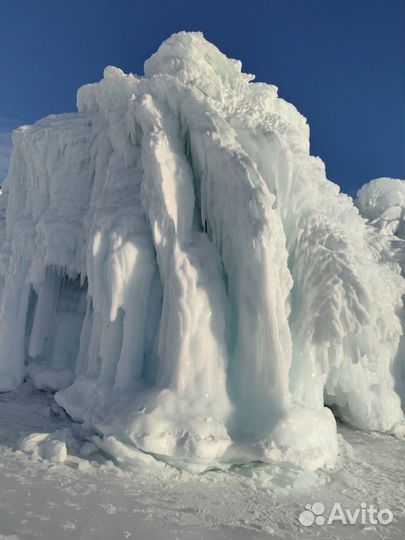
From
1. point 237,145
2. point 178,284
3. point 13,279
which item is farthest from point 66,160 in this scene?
point 178,284

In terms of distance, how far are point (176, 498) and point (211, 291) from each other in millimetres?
3212

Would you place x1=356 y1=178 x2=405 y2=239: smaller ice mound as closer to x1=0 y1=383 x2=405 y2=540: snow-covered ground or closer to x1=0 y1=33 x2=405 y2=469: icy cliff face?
x1=0 y1=33 x2=405 y2=469: icy cliff face

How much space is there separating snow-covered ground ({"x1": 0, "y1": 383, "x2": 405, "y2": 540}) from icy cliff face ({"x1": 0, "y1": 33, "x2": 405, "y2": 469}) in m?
0.34

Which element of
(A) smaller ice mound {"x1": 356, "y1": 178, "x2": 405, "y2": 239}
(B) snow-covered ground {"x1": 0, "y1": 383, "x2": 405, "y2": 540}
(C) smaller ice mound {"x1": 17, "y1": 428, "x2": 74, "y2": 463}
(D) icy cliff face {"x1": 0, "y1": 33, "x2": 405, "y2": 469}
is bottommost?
(B) snow-covered ground {"x1": 0, "y1": 383, "x2": 405, "y2": 540}

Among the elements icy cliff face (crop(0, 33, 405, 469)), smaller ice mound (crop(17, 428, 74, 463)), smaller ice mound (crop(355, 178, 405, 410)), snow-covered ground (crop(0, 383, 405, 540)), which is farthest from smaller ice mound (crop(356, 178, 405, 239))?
smaller ice mound (crop(17, 428, 74, 463))

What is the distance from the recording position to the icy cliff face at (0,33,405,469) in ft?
24.5

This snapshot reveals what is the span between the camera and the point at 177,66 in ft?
37.7

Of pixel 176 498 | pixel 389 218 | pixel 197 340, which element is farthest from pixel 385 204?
pixel 176 498

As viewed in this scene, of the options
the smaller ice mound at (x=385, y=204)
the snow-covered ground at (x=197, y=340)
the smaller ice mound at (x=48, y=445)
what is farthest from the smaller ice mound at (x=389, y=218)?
the smaller ice mound at (x=48, y=445)

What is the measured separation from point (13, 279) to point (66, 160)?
324 centimetres

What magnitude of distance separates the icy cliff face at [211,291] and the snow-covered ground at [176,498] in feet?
1.12

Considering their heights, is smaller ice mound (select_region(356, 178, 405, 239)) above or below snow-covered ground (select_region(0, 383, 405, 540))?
above

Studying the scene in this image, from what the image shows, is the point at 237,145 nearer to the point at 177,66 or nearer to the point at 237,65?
the point at 177,66

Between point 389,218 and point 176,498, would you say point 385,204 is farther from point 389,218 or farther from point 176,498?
point 176,498
